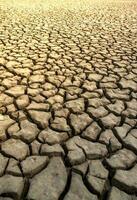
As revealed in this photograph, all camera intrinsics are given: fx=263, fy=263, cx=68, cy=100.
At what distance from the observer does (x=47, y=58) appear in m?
3.75

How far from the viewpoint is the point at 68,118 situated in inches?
91.7

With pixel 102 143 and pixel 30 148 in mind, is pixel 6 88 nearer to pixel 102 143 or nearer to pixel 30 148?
pixel 30 148

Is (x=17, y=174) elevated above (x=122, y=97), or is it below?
below

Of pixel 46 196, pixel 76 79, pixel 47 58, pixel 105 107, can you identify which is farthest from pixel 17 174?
pixel 47 58

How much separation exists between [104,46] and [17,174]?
3165 millimetres

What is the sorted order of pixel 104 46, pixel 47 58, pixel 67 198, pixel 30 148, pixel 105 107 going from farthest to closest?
pixel 104 46, pixel 47 58, pixel 105 107, pixel 30 148, pixel 67 198

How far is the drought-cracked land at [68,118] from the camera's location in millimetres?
1661

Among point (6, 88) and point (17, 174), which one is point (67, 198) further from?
point (6, 88)

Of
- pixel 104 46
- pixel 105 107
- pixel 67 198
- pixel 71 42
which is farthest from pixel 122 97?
pixel 71 42

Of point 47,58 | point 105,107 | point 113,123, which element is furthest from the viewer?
point 47,58

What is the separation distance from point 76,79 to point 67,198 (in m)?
1.75

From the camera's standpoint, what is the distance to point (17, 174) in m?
1.70

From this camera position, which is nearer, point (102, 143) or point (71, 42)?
point (102, 143)

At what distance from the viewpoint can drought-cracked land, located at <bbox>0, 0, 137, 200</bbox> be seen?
1.66 meters
